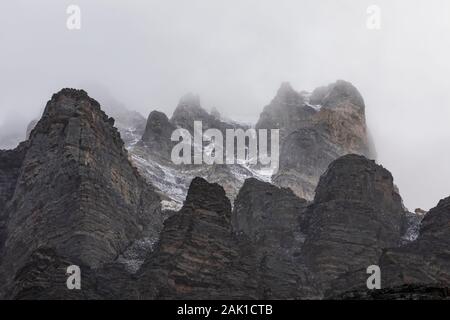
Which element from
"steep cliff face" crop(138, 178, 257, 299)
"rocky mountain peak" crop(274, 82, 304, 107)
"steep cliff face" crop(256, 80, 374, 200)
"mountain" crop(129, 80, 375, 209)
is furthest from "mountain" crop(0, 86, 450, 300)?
"rocky mountain peak" crop(274, 82, 304, 107)

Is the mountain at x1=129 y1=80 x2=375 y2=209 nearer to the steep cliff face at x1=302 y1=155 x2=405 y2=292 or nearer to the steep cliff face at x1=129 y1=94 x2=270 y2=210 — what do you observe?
the steep cliff face at x1=129 y1=94 x2=270 y2=210

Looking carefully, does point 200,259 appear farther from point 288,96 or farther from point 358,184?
point 288,96

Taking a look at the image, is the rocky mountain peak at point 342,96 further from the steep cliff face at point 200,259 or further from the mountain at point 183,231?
the steep cliff face at point 200,259

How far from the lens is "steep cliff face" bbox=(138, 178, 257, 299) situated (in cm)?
7012

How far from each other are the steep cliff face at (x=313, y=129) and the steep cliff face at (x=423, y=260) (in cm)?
6183

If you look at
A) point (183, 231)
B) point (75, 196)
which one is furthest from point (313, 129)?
point (183, 231)

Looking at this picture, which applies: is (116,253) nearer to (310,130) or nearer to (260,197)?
(260,197)

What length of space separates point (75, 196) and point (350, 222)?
27.2 meters

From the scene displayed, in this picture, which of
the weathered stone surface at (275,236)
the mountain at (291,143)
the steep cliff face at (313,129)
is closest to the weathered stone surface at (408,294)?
the weathered stone surface at (275,236)

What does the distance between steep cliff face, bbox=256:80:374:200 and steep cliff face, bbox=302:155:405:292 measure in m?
47.0

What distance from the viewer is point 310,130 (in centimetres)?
16225
